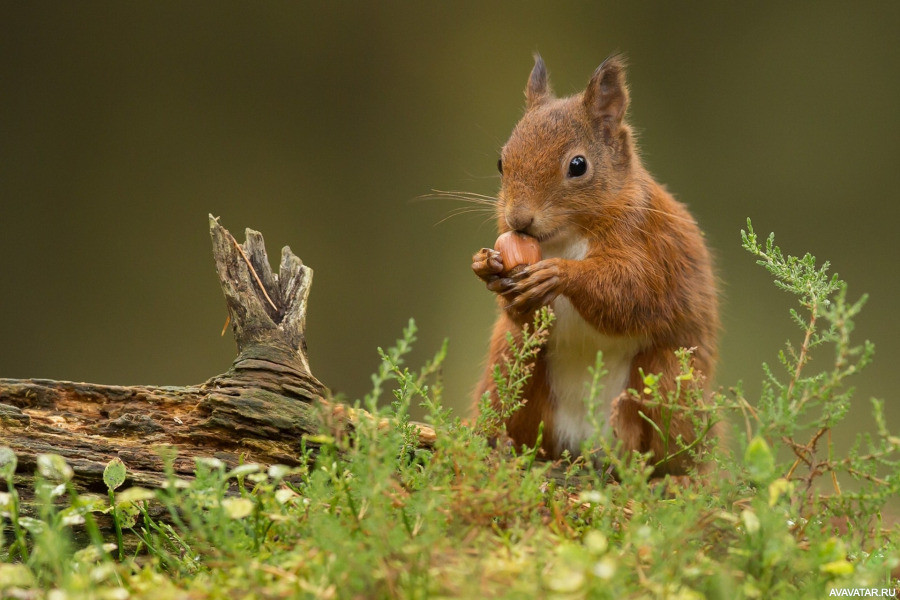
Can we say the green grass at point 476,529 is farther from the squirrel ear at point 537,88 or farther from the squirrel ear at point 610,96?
the squirrel ear at point 537,88

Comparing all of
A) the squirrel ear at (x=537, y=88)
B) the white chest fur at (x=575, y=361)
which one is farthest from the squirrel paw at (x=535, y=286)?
the squirrel ear at (x=537, y=88)

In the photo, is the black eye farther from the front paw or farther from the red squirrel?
the front paw

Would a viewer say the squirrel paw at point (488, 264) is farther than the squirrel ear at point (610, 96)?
No

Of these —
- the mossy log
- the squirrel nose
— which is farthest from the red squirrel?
the mossy log

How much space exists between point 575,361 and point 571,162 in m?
0.31

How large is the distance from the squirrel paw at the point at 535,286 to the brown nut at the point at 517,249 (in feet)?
0.09

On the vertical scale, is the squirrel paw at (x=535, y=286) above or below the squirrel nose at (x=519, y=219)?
below

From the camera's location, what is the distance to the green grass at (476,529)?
2.07 feet

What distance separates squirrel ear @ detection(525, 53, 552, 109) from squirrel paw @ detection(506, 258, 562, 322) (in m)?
0.39

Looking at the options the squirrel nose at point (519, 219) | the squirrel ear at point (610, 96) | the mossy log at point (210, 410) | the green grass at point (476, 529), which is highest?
the squirrel ear at point (610, 96)

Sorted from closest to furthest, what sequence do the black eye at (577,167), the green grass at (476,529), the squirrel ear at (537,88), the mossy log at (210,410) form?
1. the green grass at (476,529)
2. the mossy log at (210,410)
3. the black eye at (577,167)
4. the squirrel ear at (537,88)

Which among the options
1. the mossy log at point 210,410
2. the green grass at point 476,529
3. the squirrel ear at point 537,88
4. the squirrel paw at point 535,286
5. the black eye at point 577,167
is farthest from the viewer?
the squirrel ear at point 537,88

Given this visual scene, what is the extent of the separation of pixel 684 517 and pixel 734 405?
0.22 metres

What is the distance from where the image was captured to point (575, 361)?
1414 millimetres
